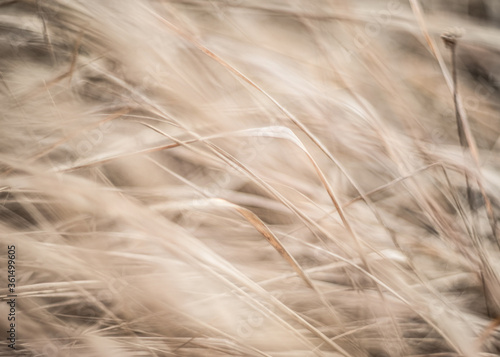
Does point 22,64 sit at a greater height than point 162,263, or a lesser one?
greater

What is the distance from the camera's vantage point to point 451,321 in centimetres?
39

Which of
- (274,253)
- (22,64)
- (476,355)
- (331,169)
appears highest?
(22,64)

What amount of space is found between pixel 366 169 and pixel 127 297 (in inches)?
13.8

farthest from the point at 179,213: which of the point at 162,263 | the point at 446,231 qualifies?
the point at 446,231

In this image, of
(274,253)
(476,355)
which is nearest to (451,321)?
(476,355)

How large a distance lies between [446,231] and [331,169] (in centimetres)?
16

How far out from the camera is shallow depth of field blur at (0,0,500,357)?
1.36 ft

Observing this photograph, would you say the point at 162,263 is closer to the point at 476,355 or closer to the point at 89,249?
the point at 89,249

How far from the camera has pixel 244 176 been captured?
0.47 meters

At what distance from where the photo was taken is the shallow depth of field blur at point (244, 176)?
16.3 inches

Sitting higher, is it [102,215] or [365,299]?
[102,215]

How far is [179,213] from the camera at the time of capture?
0.50 m

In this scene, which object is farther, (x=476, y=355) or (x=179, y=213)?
(x=179, y=213)

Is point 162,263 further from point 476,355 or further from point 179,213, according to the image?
point 476,355
